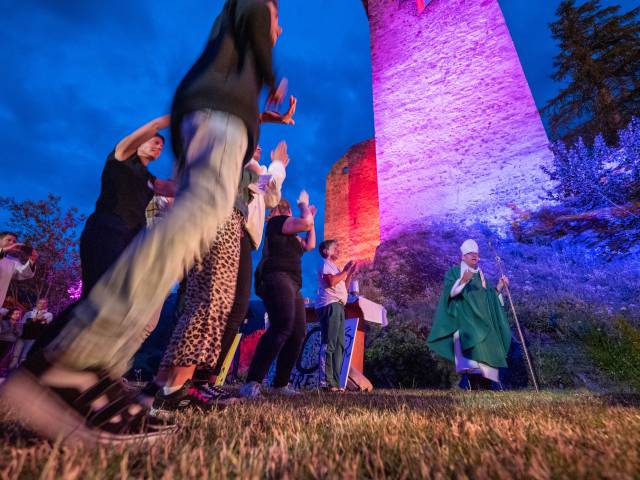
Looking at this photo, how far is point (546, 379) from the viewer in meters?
5.55

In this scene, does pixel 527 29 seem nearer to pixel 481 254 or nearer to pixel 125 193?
pixel 481 254

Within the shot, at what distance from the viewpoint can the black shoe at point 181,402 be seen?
164 cm

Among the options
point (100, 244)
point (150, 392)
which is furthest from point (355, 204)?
point (150, 392)

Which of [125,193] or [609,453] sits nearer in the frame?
[609,453]

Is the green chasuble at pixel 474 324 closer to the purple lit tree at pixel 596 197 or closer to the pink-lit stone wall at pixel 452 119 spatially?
the purple lit tree at pixel 596 197

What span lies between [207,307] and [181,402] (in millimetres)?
452

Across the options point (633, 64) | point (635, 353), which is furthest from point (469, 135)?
point (635, 353)

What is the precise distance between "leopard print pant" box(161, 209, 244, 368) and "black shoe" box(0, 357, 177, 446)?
2.25ft

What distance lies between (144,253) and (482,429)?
1208 mm

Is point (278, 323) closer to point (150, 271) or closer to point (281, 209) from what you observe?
point (281, 209)

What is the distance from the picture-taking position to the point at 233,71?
146 centimetres

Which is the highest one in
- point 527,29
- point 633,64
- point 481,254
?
point 527,29

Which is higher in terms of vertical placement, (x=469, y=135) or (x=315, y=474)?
(x=469, y=135)

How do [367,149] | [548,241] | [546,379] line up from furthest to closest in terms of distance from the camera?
[367,149] → [548,241] → [546,379]
